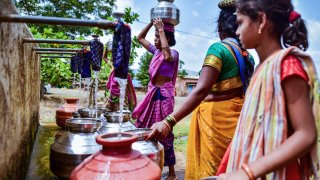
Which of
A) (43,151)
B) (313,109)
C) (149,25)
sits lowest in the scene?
(43,151)

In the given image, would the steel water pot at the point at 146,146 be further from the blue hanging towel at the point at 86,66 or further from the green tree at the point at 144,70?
the green tree at the point at 144,70

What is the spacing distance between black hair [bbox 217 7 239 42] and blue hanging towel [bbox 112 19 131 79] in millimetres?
875

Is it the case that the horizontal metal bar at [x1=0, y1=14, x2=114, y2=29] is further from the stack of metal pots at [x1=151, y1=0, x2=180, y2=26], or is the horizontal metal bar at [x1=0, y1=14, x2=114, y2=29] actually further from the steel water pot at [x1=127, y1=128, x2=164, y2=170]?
the stack of metal pots at [x1=151, y1=0, x2=180, y2=26]

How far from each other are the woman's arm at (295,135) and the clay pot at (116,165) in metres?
0.52

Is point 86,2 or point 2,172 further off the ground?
point 86,2

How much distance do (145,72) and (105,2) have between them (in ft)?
71.8

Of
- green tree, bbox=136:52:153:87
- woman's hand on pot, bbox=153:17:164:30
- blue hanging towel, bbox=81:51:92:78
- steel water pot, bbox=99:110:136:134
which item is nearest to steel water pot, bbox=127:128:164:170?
steel water pot, bbox=99:110:136:134

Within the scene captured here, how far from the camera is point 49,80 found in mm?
8805

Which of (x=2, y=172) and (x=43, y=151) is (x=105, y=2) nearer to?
(x=43, y=151)

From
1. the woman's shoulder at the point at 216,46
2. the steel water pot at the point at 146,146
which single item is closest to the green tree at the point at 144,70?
the woman's shoulder at the point at 216,46

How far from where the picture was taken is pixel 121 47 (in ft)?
6.54

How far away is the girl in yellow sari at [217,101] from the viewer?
2.22 m

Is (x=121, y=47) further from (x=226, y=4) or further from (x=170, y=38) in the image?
(x=170, y=38)

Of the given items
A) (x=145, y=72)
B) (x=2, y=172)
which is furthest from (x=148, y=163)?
(x=145, y=72)
